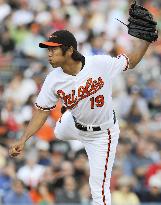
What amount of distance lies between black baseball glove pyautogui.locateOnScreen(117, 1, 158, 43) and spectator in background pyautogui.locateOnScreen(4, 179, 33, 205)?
14.2ft

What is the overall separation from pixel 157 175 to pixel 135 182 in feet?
1.22

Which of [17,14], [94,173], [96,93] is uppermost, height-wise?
[17,14]

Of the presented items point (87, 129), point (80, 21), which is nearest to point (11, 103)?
point (80, 21)

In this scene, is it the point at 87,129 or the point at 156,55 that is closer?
the point at 87,129

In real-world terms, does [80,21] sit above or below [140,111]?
above

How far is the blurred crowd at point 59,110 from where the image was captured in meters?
11.3

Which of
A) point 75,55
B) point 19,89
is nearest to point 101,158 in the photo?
point 75,55

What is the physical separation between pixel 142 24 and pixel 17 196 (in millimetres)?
4499

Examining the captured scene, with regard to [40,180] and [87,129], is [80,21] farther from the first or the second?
[87,129]

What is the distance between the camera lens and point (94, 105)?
23.8ft

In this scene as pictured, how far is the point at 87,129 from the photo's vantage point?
7422 mm

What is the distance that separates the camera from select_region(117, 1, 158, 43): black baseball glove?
23.7 ft

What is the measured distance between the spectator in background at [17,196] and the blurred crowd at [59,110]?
0.01m

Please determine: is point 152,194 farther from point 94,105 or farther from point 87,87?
point 87,87
